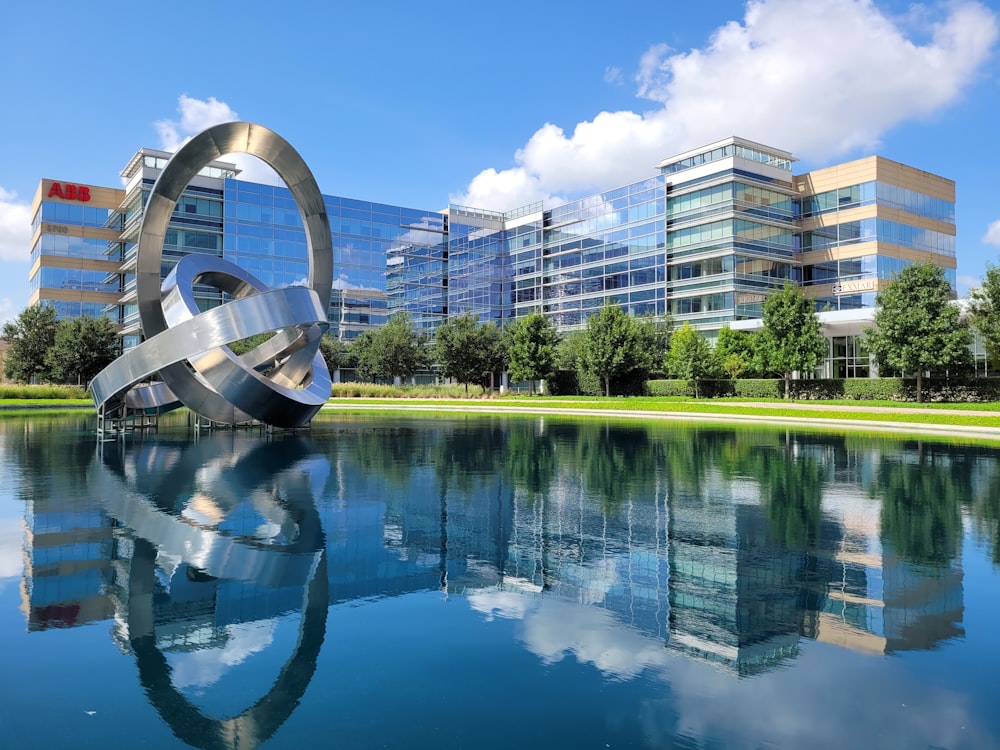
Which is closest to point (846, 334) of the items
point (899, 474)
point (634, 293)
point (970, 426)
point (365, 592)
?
point (634, 293)

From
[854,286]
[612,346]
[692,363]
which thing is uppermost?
[854,286]

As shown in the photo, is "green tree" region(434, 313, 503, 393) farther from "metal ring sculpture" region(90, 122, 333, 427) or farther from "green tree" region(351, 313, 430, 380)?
"metal ring sculpture" region(90, 122, 333, 427)

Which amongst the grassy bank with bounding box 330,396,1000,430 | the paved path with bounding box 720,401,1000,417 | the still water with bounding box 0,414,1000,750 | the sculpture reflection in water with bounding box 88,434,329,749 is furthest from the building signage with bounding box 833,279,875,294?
the sculpture reflection in water with bounding box 88,434,329,749

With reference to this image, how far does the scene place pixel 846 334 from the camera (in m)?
54.7

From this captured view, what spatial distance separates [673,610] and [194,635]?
4.12 m

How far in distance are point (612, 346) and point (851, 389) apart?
16154 mm

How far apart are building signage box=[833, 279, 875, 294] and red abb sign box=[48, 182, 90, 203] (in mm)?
79257

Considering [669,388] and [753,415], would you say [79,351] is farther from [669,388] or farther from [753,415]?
[753,415]

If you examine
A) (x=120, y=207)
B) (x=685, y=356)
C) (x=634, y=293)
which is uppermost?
(x=120, y=207)

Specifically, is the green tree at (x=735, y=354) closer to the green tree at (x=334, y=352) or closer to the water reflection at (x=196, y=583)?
the green tree at (x=334, y=352)

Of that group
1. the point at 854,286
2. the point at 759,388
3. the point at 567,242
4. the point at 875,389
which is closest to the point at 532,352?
the point at 759,388

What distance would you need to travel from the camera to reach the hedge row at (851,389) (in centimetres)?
3912

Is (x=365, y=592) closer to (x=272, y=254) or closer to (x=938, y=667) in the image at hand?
(x=938, y=667)

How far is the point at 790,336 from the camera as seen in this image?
4562cm
